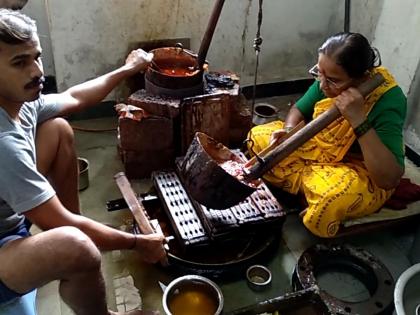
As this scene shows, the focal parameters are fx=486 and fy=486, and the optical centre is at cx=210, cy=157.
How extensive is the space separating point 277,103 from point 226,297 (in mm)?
1667

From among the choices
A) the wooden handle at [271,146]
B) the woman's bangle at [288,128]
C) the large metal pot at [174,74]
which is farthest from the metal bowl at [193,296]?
the large metal pot at [174,74]

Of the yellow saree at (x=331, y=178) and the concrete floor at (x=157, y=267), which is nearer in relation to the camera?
the concrete floor at (x=157, y=267)

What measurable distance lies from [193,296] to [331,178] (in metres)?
0.78

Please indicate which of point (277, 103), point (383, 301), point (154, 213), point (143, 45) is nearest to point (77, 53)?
point (143, 45)

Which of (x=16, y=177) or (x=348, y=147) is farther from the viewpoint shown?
(x=348, y=147)

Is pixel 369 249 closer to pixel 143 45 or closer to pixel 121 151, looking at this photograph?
pixel 121 151

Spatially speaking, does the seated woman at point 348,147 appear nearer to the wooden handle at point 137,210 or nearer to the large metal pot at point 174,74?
the large metal pot at point 174,74

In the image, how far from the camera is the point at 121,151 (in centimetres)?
260

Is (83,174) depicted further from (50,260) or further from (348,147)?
(348,147)

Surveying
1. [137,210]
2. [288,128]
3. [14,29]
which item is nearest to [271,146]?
[288,128]

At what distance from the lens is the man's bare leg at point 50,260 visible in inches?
53.6

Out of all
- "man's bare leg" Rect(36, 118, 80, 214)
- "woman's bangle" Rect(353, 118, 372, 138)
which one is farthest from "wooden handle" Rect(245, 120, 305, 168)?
"man's bare leg" Rect(36, 118, 80, 214)

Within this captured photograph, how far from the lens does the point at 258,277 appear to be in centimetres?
207

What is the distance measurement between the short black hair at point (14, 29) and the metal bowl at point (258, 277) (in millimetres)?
1262
